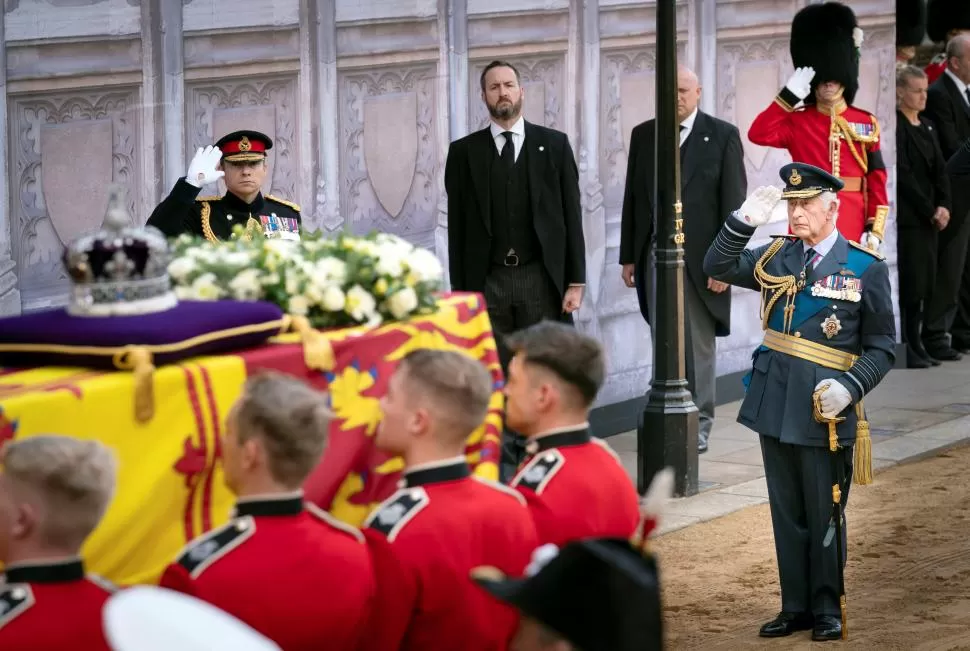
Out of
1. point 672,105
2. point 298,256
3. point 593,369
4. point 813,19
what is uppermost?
point 813,19

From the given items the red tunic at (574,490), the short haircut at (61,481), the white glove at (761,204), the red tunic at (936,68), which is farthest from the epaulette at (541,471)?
the red tunic at (936,68)

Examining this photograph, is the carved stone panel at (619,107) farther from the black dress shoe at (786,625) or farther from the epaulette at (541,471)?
the epaulette at (541,471)

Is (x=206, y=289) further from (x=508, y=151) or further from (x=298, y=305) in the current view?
(x=508, y=151)

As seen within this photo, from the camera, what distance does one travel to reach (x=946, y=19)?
15.1 m

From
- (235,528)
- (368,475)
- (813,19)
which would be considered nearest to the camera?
(235,528)

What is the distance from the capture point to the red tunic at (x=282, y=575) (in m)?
3.33

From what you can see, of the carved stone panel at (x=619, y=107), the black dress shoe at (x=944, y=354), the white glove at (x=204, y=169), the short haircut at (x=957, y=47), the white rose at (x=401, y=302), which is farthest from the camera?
the short haircut at (x=957, y=47)

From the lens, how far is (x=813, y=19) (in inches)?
424

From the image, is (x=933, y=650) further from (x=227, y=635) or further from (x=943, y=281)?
(x=943, y=281)

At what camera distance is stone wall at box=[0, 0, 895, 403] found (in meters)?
7.23

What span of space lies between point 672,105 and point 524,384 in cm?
450

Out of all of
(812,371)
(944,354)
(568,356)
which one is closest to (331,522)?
(568,356)

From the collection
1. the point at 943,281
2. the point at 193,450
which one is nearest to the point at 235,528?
the point at 193,450

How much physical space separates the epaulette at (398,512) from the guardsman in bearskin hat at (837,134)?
6.73m
